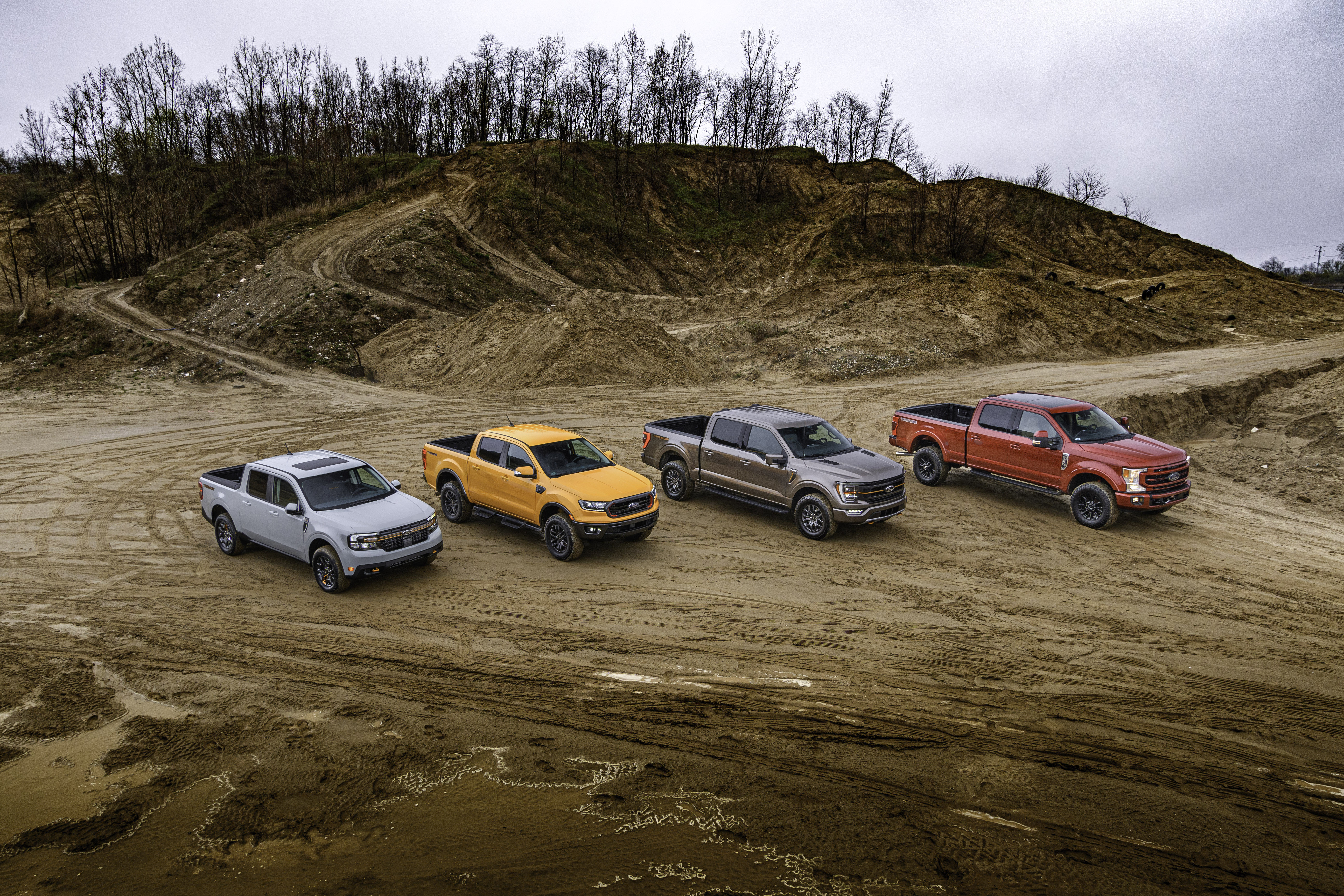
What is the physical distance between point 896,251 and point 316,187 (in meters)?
45.6

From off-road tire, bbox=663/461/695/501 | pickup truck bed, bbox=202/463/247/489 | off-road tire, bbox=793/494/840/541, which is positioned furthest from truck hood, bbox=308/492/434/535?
off-road tire, bbox=793/494/840/541

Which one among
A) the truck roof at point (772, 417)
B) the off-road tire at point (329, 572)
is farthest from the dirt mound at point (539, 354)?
the off-road tire at point (329, 572)

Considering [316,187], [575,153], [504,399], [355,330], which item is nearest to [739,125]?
[575,153]

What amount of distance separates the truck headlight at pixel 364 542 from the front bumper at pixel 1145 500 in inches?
484

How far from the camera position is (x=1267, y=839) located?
19.4ft

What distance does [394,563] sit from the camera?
34.5ft

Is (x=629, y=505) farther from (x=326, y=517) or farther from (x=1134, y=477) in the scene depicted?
(x=1134, y=477)

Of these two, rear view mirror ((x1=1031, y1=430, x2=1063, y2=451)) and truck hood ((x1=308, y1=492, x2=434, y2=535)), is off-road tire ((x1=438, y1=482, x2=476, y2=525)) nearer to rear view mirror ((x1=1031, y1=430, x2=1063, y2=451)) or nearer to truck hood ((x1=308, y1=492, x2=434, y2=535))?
truck hood ((x1=308, y1=492, x2=434, y2=535))

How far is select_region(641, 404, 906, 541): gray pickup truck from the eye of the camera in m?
12.6

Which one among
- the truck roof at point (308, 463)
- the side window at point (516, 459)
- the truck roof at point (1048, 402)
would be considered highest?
the truck roof at point (1048, 402)

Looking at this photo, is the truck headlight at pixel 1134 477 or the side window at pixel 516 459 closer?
the side window at pixel 516 459

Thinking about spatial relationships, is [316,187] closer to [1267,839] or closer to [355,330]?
[355,330]

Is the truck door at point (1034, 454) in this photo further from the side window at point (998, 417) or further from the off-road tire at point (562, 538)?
the off-road tire at point (562, 538)

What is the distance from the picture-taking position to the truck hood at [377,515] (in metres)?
10.5
